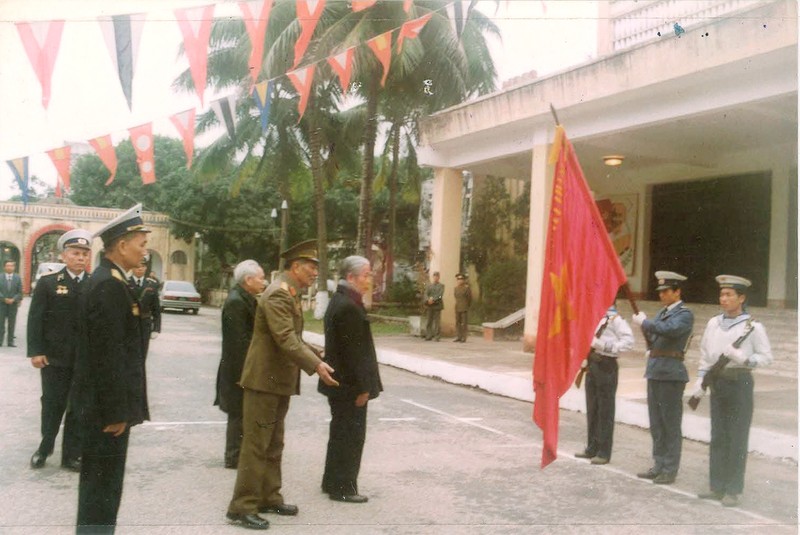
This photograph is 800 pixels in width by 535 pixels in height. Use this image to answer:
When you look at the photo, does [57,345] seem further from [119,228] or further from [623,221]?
[623,221]

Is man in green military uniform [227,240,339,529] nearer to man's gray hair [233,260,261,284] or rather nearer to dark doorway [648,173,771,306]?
man's gray hair [233,260,261,284]

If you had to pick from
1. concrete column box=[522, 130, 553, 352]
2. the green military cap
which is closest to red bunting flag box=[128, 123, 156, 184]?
the green military cap

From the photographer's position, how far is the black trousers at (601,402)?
6301mm

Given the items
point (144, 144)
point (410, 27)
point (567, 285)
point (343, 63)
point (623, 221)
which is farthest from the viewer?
point (623, 221)

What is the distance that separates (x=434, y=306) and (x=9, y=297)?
856 centimetres

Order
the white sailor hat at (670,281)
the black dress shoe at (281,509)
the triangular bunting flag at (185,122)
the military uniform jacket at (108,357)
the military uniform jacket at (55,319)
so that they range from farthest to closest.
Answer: the triangular bunting flag at (185,122), the white sailor hat at (670,281), the military uniform jacket at (55,319), the black dress shoe at (281,509), the military uniform jacket at (108,357)

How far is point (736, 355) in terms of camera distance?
5254 mm

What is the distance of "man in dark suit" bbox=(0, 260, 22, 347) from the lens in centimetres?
1279

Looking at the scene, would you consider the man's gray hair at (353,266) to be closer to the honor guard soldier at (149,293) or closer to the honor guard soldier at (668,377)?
the honor guard soldier at (668,377)

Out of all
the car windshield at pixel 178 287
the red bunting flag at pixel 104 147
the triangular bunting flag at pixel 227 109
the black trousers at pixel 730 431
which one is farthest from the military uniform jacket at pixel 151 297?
the car windshield at pixel 178 287

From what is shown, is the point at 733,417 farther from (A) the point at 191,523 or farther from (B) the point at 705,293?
(B) the point at 705,293

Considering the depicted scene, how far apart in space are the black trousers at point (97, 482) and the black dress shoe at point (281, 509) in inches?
49.0

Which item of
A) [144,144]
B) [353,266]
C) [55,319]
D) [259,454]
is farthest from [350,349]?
[144,144]

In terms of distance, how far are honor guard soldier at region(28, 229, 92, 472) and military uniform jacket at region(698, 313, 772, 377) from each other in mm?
4815
